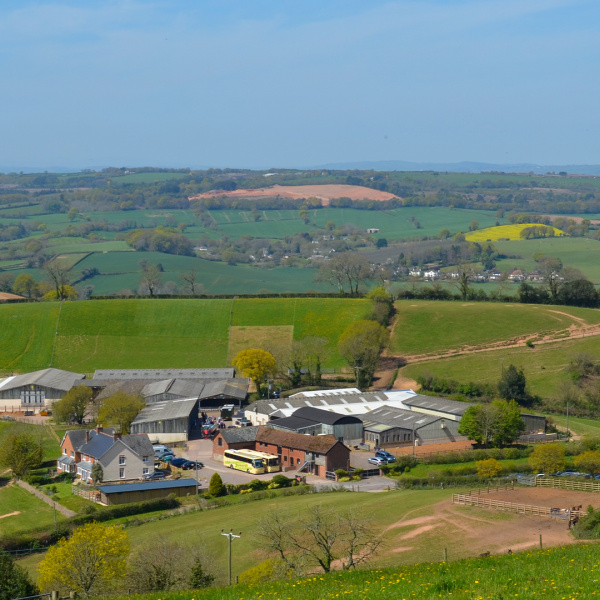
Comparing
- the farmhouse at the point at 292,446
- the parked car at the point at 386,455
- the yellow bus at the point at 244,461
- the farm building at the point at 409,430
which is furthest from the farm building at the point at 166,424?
the parked car at the point at 386,455

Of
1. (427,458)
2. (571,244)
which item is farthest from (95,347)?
(571,244)

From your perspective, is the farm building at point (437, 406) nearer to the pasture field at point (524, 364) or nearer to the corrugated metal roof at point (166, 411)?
the pasture field at point (524, 364)

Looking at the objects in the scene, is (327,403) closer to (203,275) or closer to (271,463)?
(271,463)

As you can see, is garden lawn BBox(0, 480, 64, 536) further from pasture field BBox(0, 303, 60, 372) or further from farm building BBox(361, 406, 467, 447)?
pasture field BBox(0, 303, 60, 372)

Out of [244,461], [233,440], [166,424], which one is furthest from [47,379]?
[244,461]

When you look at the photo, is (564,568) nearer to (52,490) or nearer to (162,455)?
(52,490)

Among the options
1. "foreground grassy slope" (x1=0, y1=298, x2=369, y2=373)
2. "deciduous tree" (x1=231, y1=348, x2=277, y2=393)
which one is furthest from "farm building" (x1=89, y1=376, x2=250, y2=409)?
"foreground grassy slope" (x1=0, y1=298, x2=369, y2=373)
